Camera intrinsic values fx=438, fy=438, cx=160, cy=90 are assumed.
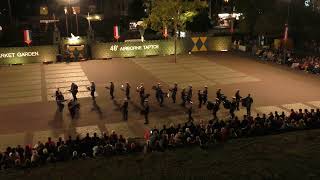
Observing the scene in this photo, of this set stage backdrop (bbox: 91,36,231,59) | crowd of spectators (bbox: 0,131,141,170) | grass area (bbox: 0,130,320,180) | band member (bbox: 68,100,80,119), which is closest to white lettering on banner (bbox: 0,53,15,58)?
stage backdrop (bbox: 91,36,231,59)

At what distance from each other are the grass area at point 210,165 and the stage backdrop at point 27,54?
30988 mm

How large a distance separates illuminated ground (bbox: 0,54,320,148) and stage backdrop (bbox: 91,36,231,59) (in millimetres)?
1911

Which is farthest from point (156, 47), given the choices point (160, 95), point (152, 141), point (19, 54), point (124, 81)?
point (152, 141)

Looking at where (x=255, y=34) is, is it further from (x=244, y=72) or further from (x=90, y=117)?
(x=90, y=117)

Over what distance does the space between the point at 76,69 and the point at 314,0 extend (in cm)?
4109

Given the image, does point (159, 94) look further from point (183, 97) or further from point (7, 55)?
point (7, 55)

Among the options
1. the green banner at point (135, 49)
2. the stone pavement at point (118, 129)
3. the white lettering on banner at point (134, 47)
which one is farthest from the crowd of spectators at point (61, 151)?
the white lettering on banner at point (134, 47)

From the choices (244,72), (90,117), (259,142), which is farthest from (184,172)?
(244,72)

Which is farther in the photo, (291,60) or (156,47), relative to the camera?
(156,47)

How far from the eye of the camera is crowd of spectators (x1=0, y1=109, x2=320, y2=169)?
57.9ft

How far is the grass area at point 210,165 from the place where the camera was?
54.7 feet

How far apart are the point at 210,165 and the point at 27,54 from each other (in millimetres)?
33514

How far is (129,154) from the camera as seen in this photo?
18.6m

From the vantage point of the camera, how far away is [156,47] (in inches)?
1964
